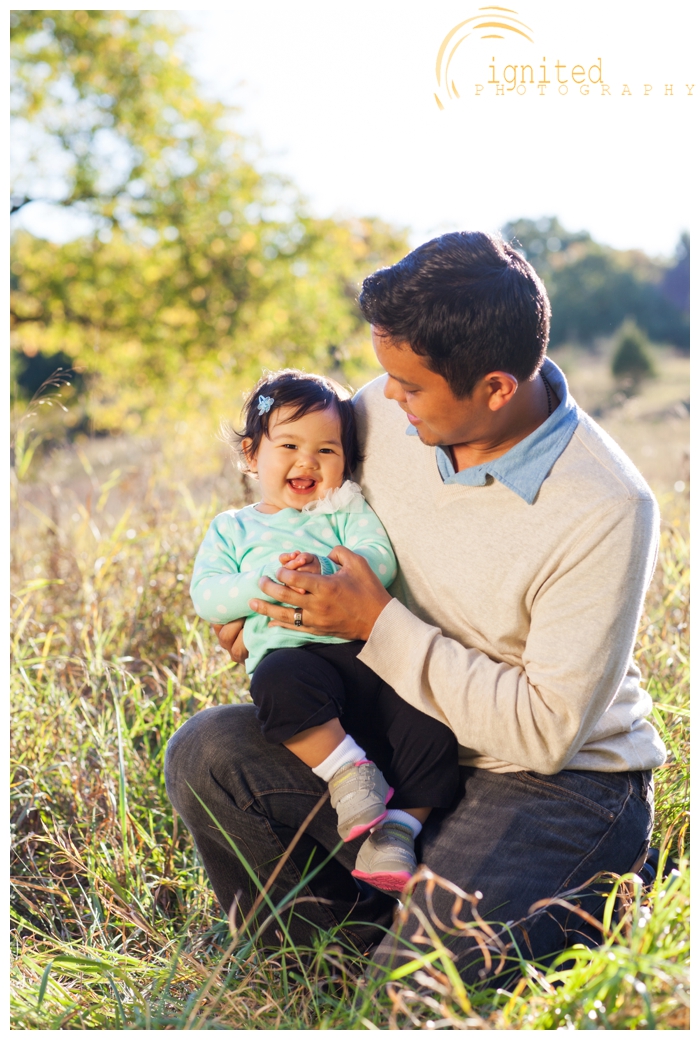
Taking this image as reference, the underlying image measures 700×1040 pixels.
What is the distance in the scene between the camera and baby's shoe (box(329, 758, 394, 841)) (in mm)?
1854

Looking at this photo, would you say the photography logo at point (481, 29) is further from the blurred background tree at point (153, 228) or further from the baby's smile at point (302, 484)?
the blurred background tree at point (153, 228)

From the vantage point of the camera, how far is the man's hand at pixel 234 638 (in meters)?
2.18

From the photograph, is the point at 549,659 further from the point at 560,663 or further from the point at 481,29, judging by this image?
the point at 481,29

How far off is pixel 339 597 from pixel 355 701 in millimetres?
282

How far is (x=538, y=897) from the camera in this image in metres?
1.81

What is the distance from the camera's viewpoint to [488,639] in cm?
196

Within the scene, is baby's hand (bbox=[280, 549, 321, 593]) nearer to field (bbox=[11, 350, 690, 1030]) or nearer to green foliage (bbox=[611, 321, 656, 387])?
field (bbox=[11, 350, 690, 1030])

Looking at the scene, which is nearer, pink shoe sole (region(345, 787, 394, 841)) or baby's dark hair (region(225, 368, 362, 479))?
pink shoe sole (region(345, 787, 394, 841))

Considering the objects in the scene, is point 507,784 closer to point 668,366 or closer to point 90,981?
point 90,981

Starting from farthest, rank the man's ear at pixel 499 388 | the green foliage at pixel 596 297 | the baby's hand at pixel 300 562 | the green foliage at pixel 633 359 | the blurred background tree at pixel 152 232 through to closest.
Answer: the green foliage at pixel 596 297
the green foliage at pixel 633 359
the blurred background tree at pixel 152 232
the baby's hand at pixel 300 562
the man's ear at pixel 499 388

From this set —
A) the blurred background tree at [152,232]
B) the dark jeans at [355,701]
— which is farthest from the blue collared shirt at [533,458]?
the blurred background tree at [152,232]

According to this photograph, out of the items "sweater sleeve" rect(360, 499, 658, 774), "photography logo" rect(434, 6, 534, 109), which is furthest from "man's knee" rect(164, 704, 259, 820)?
"photography logo" rect(434, 6, 534, 109)

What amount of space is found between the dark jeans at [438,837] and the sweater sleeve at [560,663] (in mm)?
137

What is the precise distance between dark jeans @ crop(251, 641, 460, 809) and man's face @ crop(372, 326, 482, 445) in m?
0.56
